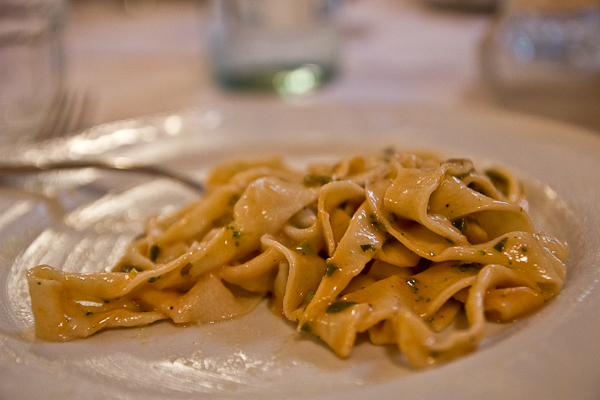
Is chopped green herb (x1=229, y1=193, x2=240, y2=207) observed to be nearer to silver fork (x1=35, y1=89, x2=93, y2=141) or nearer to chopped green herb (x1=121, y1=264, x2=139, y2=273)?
chopped green herb (x1=121, y1=264, x2=139, y2=273)

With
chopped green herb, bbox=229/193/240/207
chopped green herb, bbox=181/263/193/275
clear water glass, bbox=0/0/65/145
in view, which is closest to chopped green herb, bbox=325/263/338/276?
chopped green herb, bbox=181/263/193/275

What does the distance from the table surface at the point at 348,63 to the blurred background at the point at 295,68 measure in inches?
0.7

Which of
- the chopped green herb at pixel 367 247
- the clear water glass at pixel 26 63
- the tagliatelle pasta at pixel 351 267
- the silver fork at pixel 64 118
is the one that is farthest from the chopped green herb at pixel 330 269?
the clear water glass at pixel 26 63

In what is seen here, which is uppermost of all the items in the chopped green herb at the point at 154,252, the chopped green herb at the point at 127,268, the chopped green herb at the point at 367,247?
the chopped green herb at the point at 367,247

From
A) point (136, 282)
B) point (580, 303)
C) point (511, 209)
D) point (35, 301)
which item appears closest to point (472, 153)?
point (511, 209)

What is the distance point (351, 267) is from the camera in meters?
1.88

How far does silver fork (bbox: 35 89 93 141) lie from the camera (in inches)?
133

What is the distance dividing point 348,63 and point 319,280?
3396 millimetres

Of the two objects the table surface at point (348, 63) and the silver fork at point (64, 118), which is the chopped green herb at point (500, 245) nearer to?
the table surface at point (348, 63)

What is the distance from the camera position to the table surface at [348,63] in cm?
404

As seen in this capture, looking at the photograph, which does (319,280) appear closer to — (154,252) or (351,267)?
(351,267)

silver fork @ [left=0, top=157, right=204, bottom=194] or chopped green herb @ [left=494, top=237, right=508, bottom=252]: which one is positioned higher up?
chopped green herb @ [left=494, top=237, right=508, bottom=252]

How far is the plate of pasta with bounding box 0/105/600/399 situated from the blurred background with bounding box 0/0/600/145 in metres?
0.99

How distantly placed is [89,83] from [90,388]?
12.7 ft
